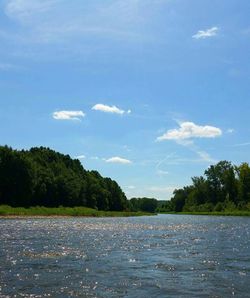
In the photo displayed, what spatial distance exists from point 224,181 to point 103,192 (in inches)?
1889

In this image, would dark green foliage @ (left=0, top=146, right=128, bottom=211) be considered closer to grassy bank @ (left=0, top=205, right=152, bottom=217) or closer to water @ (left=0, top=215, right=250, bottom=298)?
grassy bank @ (left=0, top=205, right=152, bottom=217)

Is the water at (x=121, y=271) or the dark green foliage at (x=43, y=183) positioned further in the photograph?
the dark green foliage at (x=43, y=183)

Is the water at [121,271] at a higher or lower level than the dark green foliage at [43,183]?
lower

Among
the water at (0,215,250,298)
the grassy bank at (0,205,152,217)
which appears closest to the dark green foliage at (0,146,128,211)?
the grassy bank at (0,205,152,217)

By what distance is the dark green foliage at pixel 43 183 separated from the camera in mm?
131375

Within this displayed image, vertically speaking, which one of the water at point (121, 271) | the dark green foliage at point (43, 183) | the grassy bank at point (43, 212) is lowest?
the water at point (121, 271)

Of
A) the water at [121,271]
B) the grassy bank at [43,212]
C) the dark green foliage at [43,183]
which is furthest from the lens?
the dark green foliage at [43,183]

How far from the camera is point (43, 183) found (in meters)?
146

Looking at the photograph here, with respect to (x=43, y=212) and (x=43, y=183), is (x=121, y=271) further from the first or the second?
(x=43, y=183)

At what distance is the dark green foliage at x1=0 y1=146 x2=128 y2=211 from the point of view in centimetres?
13138

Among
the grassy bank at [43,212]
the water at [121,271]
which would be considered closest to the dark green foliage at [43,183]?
the grassy bank at [43,212]

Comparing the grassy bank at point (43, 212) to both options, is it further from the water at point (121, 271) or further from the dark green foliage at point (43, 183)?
the water at point (121, 271)

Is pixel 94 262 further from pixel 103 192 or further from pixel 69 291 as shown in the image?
pixel 103 192

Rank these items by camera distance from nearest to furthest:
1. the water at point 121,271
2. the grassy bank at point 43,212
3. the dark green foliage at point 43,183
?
the water at point 121,271
the grassy bank at point 43,212
the dark green foliage at point 43,183
